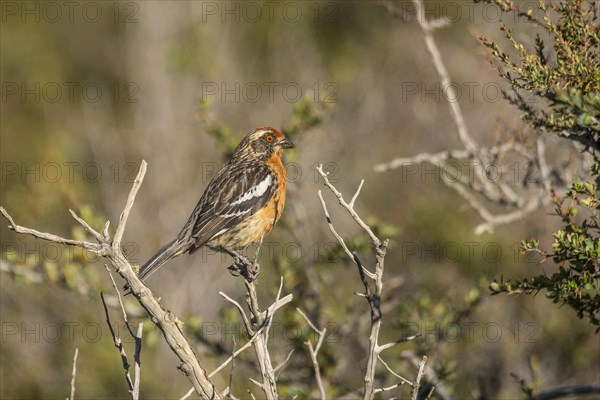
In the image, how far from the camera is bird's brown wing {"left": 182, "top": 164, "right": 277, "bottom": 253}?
6762 millimetres

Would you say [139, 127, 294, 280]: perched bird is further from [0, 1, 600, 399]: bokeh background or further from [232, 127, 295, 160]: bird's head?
[0, 1, 600, 399]: bokeh background

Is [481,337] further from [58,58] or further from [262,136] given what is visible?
[58,58]

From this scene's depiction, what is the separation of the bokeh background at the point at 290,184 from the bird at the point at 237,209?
0.44 m

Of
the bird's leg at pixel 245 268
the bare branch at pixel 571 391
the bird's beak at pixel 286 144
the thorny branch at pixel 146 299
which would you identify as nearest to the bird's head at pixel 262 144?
the bird's beak at pixel 286 144

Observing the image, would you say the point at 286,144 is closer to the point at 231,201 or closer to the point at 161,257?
the point at 231,201

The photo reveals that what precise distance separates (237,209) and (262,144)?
77cm

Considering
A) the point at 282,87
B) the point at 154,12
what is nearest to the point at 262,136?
the point at 282,87

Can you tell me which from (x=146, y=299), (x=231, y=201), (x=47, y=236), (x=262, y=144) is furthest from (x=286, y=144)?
(x=47, y=236)

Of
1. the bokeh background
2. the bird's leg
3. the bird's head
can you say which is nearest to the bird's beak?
the bird's head

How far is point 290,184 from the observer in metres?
7.66

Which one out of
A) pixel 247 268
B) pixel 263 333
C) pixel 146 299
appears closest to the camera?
pixel 146 299

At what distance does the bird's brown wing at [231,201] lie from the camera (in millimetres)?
6762

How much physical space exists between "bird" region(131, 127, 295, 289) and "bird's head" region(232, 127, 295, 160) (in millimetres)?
39

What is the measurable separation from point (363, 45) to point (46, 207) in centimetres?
761
